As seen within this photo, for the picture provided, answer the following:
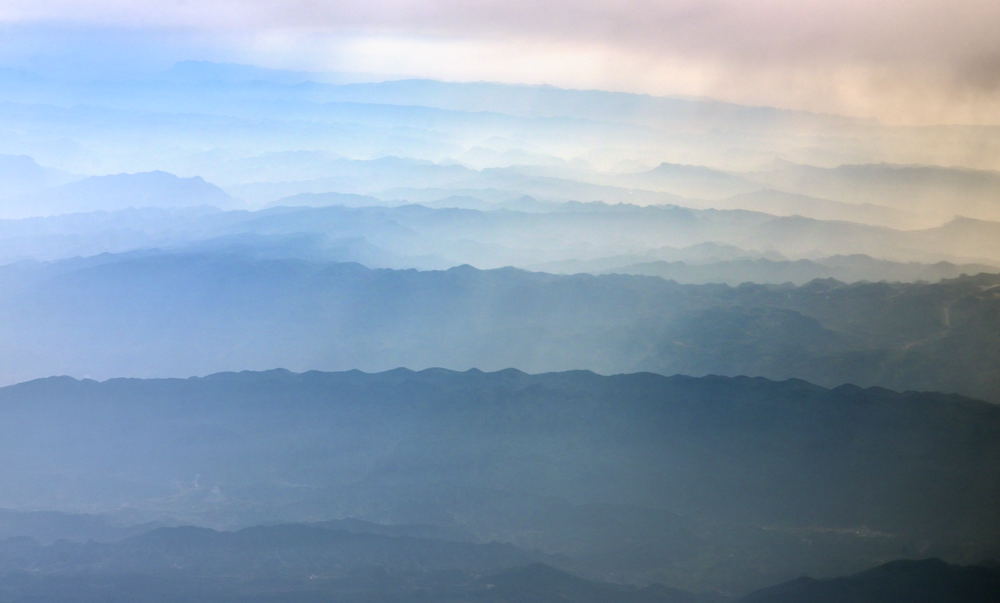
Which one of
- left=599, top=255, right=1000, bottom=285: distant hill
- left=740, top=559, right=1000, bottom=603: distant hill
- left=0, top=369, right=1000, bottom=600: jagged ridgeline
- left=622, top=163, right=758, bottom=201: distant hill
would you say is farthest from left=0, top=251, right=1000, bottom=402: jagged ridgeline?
left=740, top=559, right=1000, bottom=603: distant hill

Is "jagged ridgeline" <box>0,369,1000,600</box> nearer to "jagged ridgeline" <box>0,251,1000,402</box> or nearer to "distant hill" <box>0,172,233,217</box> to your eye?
"jagged ridgeline" <box>0,251,1000,402</box>

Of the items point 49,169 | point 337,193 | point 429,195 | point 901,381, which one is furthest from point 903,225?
point 49,169

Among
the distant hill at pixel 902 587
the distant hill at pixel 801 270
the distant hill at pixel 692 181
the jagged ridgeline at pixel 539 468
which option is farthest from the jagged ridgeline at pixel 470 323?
the distant hill at pixel 902 587

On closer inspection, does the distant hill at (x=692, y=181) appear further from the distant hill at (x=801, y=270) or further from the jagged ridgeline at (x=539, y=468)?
the jagged ridgeline at (x=539, y=468)

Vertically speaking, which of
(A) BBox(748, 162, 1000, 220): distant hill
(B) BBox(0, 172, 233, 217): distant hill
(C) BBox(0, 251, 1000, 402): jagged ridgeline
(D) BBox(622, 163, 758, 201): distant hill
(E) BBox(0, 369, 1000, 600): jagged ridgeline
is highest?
(B) BBox(0, 172, 233, 217): distant hill

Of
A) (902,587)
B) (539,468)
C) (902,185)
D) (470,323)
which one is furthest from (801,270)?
(470,323)

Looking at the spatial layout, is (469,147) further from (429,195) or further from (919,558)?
(919,558)
